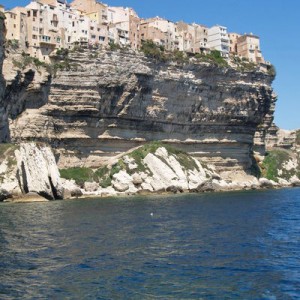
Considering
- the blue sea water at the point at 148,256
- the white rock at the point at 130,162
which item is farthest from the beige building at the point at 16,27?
the blue sea water at the point at 148,256

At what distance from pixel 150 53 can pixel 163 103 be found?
27.3ft

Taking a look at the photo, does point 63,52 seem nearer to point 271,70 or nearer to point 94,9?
point 94,9

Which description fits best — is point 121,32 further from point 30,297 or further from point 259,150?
point 30,297

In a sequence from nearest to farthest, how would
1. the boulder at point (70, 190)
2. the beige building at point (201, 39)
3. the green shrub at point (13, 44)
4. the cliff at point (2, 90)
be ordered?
1. the boulder at point (70, 190)
2. the cliff at point (2, 90)
3. the green shrub at point (13, 44)
4. the beige building at point (201, 39)

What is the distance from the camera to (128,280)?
869 inches

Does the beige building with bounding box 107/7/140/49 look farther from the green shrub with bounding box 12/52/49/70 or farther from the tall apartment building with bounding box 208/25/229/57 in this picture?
the tall apartment building with bounding box 208/25/229/57

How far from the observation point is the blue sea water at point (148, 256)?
813 inches

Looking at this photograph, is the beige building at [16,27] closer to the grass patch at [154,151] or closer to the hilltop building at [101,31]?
the hilltop building at [101,31]

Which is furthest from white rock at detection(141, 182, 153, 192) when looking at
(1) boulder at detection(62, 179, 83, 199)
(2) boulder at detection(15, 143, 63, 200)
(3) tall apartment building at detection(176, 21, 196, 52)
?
(3) tall apartment building at detection(176, 21, 196, 52)

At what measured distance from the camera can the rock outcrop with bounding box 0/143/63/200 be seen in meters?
60.8

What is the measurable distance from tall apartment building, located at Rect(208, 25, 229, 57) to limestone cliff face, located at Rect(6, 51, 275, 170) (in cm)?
1152

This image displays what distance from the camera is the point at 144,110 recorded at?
87.2 meters

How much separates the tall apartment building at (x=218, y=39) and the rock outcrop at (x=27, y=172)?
56621mm

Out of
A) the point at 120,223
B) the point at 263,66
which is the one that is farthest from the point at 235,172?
the point at 120,223
